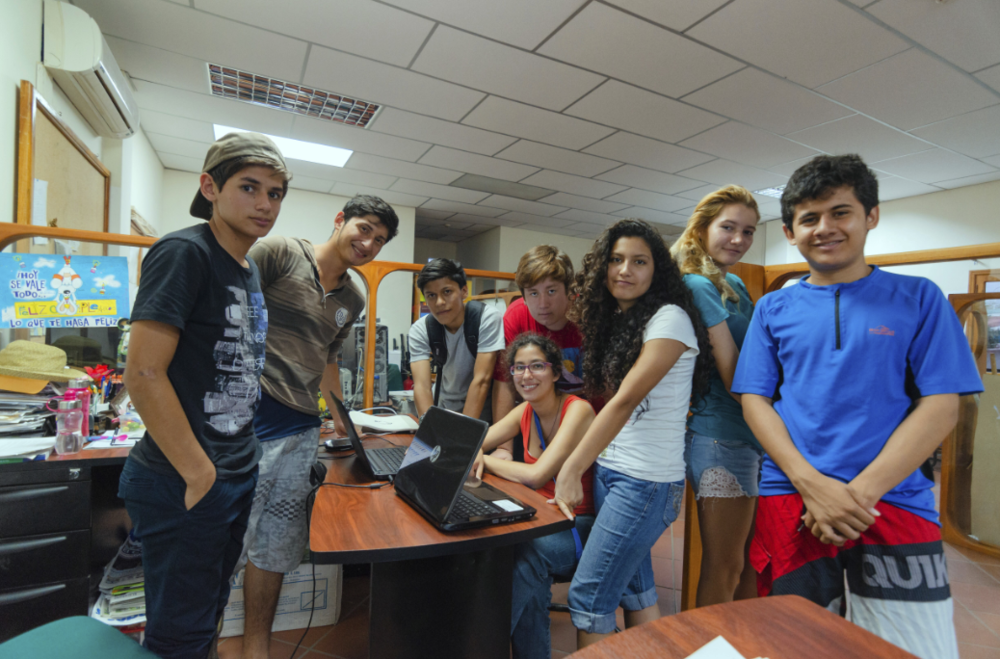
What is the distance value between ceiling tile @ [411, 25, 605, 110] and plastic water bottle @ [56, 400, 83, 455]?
2.56 metres

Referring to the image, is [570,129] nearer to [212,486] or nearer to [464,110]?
[464,110]

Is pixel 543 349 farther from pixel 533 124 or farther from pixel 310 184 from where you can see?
pixel 310 184

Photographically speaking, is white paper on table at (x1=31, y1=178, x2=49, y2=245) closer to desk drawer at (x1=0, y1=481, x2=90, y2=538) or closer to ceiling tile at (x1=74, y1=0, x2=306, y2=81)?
ceiling tile at (x1=74, y1=0, x2=306, y2=81)

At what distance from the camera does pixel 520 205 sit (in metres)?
6.57

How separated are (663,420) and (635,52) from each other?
2561 mm

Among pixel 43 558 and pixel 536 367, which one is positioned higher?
pixel 536 367

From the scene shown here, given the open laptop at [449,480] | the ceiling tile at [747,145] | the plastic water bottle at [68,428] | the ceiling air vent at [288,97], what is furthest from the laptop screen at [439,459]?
the ceiling tile at [747,145]

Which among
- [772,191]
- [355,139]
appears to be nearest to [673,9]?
[355,139]

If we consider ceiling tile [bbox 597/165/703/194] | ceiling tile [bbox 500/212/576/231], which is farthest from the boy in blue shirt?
ceiling tile [bbox 500/212/576/231]

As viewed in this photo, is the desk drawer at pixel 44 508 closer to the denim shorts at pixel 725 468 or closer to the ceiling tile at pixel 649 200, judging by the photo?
the denim shorts at pixel 725 468

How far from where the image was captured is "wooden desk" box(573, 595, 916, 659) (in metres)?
0.63

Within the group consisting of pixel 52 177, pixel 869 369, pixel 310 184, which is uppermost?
pixel 310 184

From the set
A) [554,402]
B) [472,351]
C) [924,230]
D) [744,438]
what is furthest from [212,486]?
[924,230]

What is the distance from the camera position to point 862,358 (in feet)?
3.27
